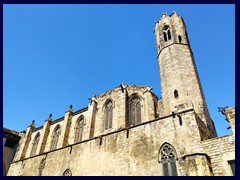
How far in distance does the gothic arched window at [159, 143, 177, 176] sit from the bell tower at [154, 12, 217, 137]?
2.84 metres

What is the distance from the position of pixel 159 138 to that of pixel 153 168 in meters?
1.54

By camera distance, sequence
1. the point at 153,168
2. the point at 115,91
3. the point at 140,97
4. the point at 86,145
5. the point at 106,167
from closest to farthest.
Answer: the point at 153,168
the point at 106,167
the point at 86,145
the point at 140,97
the point at 115,91

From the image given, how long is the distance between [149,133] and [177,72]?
5.19 m

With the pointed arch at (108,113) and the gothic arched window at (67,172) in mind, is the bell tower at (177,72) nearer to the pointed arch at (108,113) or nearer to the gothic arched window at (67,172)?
the pointed arch at (108,113)

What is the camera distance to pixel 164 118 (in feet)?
34.2

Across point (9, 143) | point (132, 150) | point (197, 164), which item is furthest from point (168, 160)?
point (9, 143)

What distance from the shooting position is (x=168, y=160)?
8992 millimetres

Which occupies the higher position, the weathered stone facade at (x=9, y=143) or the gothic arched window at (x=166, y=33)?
the gothic arched window at (x=166, y=33)

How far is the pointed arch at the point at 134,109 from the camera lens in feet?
48.3

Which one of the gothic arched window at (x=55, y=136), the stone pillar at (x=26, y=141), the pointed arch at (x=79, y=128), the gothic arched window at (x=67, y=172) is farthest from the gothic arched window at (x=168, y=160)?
the stone pillar at (x=26, y=141)

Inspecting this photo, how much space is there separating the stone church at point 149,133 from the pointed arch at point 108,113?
3.7 inches
